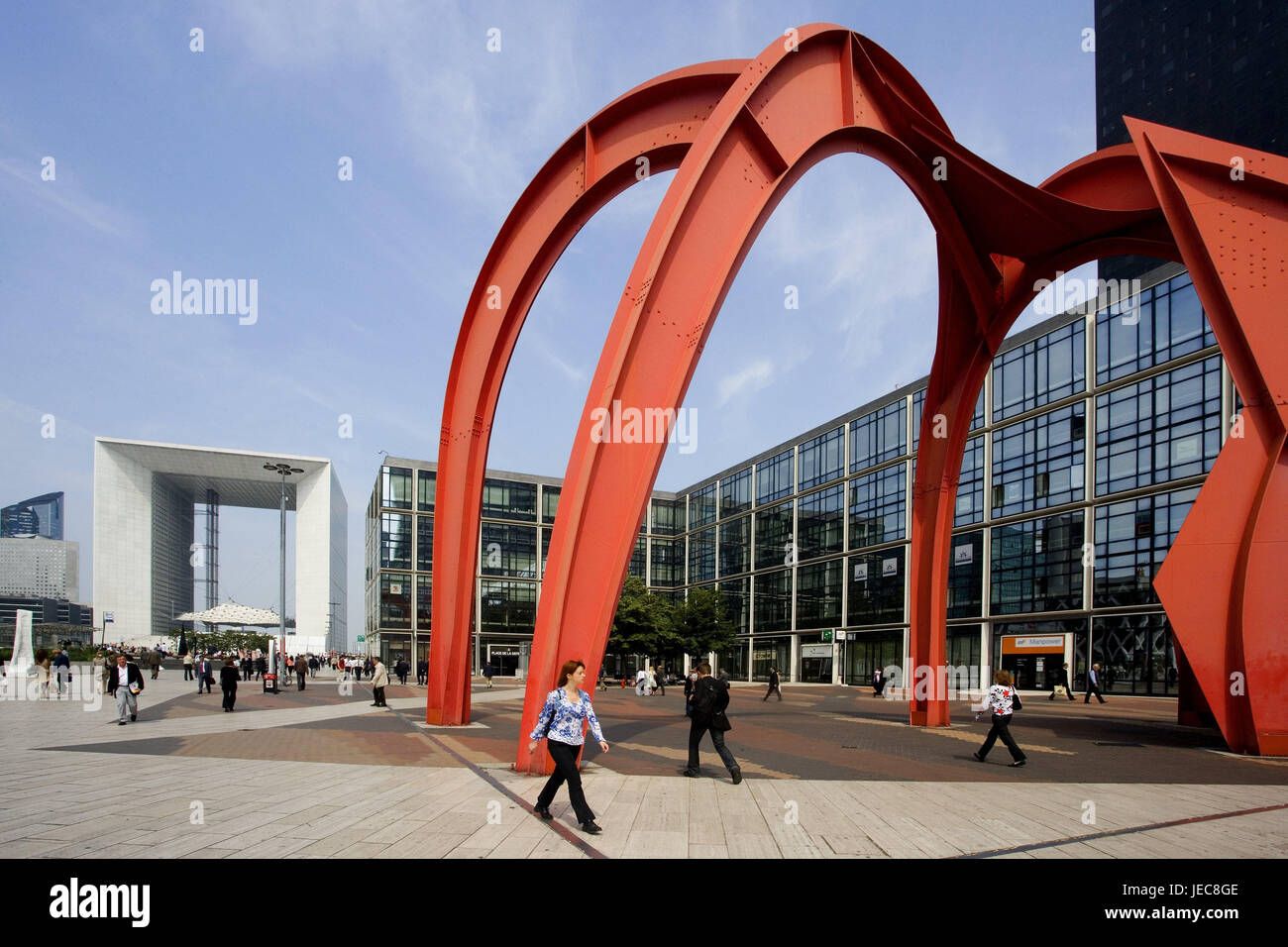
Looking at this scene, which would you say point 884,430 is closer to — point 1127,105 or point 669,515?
point 669,515

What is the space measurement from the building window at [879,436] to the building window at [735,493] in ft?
48.5

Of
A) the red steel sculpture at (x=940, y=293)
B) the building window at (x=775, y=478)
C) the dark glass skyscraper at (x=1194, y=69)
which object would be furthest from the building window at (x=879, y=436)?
the dark glass skyscraper at (x=1194, y=69)

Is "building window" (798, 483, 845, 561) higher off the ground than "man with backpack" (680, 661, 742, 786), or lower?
higher

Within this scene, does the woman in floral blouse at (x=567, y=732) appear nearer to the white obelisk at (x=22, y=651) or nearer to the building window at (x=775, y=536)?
the white obelisk at (x=22, y=651)

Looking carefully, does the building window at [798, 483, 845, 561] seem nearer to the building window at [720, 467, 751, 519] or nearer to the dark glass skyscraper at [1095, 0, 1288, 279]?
the building window at [720, 467, 751, 519]

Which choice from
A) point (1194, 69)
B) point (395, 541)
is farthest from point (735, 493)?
point (1194, 69)

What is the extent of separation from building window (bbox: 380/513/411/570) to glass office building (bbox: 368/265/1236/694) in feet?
0.48

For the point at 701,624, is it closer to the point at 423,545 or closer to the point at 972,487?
the point at 972,487

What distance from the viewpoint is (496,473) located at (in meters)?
75.7

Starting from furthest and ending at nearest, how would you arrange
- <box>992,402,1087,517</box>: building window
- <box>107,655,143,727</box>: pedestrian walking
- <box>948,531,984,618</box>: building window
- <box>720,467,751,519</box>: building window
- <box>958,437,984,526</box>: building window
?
<box>720,467,751,519</box>: building window < <box>958,437,984,526</box>: building window < <box>948,531,984,618</box>: building window < <box>992,402,1087,517</box>: building window < <box>107,655,143,727</box>: pedestrian walking

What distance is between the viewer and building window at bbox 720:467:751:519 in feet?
232

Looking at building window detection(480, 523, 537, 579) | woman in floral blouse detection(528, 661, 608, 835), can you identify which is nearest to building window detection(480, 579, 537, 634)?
building window detection(480, 523, 537, 579)

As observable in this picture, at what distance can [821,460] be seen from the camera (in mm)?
60375

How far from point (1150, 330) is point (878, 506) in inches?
768
